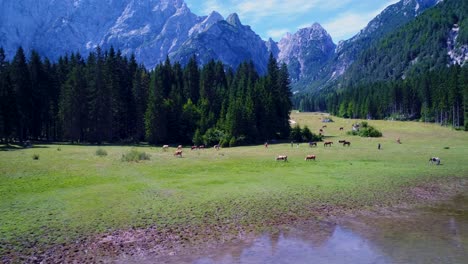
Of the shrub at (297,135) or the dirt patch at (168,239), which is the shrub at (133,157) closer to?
the dirt patch at (168,239)

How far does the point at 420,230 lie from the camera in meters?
22.9

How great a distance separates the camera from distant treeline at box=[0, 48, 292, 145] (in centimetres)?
8669

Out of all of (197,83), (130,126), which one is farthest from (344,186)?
(197,83)

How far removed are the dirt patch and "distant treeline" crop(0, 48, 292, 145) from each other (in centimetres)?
5606

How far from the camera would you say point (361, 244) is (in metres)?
20.5

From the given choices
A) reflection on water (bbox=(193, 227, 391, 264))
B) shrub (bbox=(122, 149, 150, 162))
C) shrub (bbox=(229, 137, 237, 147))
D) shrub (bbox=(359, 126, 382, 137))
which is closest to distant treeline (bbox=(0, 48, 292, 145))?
shrub (bbox=(229, 137, 237, 147))

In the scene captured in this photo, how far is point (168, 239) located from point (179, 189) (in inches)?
488

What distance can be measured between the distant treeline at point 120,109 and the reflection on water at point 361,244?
194 feet

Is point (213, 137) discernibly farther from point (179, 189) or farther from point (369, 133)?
point (179, 189)

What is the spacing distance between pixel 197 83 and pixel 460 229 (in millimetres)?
97643

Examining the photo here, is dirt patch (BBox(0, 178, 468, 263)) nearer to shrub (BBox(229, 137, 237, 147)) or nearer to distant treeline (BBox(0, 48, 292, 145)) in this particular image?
shrub (BBox(229, 137, 237, 147))

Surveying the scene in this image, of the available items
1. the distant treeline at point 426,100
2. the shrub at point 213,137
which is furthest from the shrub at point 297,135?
the distant treeline at point 426,100

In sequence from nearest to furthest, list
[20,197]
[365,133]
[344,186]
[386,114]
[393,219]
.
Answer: [393,219]
[20,197]
[344,186]
[365,133]
[386,114]

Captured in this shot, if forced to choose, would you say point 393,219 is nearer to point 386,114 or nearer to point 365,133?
point 365,133
